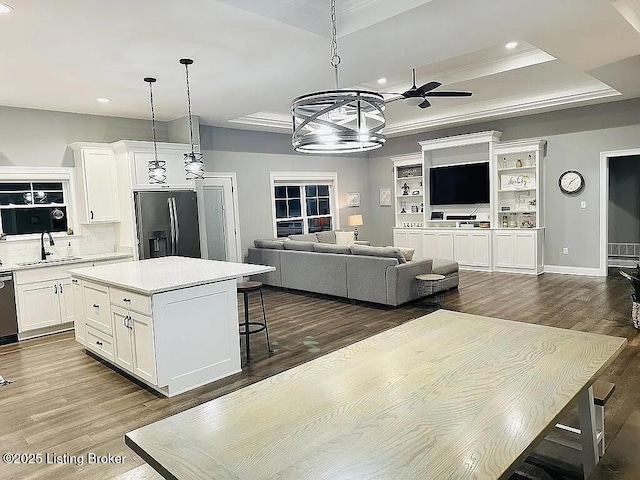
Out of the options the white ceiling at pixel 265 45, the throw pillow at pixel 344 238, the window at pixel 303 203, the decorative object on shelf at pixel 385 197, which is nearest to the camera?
the white ceiling at pixel 265 45

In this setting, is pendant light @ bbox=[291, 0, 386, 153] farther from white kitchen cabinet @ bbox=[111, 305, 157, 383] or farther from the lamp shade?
the lamp shade

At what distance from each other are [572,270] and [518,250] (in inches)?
37.5

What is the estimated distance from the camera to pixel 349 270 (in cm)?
634

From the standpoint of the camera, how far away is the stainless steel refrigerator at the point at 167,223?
19.9 ft

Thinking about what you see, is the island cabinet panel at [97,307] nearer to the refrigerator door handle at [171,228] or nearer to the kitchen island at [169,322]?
the kitchen island at [169,322]

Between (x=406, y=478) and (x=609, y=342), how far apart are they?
1405mm

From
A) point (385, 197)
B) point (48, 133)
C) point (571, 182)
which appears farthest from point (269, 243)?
point (571, 182)

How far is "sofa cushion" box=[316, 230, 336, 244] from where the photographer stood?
880 cm

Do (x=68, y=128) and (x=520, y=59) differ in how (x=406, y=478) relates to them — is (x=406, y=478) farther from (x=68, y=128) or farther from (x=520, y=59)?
(x=68, y=128)

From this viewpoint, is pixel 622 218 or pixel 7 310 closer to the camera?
pixel 7 310

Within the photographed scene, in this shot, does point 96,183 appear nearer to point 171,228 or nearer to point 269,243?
point 171,228

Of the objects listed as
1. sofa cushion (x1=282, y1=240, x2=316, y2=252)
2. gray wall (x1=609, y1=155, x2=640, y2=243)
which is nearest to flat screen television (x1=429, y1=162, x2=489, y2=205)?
gray wall (x1=609, y1=155, x2=640, y2=243)

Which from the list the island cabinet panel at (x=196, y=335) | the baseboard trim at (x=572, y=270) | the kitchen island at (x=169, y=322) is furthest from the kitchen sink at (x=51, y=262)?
the baseboard trim at (x=572, y=270)

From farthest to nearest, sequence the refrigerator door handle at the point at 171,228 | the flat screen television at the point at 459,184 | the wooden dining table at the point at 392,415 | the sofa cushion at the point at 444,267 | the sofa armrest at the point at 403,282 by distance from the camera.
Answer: the flat screen television at the point at 459,184 → the sofa cushion at the point at 444,267 → the refrigerator door handle at the point at 171,228 → the sofa armrest at the point at 403,282 → the wooden dining table at the point at 392,415
